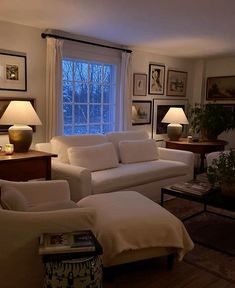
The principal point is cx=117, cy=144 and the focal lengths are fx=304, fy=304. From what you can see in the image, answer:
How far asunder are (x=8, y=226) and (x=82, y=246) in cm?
43

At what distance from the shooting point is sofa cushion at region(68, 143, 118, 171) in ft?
11.6

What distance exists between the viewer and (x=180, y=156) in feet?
14.4

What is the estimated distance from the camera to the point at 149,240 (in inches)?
86.5

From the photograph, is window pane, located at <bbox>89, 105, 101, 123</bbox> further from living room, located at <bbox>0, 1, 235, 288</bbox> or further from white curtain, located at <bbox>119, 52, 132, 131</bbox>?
living room, located at <bbox>0, 1, 235, 288</bbox>

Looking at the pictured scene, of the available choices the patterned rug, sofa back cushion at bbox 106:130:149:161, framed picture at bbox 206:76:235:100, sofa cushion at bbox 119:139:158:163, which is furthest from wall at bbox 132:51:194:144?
the patterned rug

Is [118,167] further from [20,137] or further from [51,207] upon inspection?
[51,207]

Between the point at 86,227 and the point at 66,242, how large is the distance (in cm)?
20

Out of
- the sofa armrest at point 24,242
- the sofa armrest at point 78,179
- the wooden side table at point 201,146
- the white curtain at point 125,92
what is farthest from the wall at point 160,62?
the sofa armrest at point 24,242

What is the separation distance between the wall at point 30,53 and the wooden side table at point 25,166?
0.72m

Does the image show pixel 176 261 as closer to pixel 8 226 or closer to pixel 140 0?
pixel 8 226

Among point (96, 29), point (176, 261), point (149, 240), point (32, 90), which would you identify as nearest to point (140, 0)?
point (96, 29)

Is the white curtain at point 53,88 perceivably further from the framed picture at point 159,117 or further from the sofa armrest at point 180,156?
the framed picture at point 159,117

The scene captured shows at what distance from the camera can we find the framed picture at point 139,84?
506cm

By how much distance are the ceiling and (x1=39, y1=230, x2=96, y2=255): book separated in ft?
6.77
